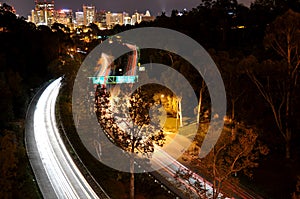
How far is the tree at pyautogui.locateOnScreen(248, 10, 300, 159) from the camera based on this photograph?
1090 cm

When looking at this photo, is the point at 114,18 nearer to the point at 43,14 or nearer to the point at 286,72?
the point at 43,14

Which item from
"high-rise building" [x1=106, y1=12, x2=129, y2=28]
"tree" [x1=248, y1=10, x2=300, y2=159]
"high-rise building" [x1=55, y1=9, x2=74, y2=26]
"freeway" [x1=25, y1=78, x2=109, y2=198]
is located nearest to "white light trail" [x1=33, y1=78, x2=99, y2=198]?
"freeway" [x1=25, y1=78, x2=109, y2=198]

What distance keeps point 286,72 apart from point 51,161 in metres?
7.22

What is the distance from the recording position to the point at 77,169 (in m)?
10.9

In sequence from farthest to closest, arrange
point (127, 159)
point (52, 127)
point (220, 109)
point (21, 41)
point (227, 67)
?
1. point (21, 41)
2. point (52, 127)
3. point (220, 109)
4. point (227, 67)
5. point (127, 159)

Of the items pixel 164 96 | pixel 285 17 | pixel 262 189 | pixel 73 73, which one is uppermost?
pixel 285 17

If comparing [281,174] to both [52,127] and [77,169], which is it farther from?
[52,127]

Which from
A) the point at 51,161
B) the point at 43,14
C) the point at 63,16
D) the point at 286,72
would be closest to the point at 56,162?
the point at 51,161

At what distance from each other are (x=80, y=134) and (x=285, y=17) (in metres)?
8.05

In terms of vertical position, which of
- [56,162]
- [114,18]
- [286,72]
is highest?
[114,18]

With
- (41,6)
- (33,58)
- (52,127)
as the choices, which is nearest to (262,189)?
(52,127)

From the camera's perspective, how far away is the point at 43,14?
92.6m

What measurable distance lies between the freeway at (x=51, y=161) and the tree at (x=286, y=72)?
5561 mm

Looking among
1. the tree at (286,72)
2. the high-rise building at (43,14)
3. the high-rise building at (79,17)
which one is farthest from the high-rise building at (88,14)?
the tree at (286,72)
